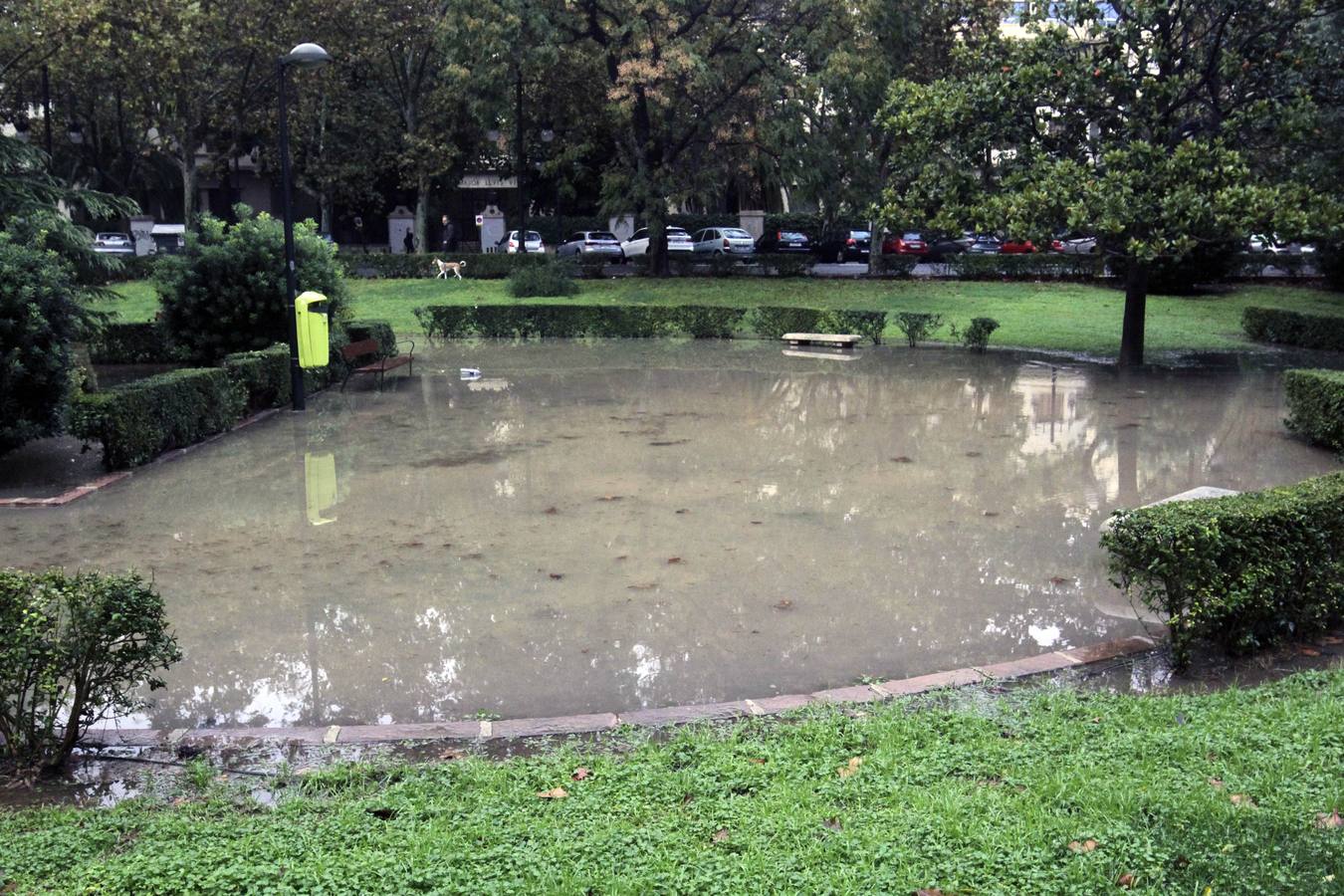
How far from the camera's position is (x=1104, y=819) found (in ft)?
13.9

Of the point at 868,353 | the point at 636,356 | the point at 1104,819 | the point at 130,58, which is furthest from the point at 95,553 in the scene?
the point at 130,58

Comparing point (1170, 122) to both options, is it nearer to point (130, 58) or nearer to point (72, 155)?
point (130, 58)

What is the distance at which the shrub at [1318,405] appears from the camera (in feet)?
41.9

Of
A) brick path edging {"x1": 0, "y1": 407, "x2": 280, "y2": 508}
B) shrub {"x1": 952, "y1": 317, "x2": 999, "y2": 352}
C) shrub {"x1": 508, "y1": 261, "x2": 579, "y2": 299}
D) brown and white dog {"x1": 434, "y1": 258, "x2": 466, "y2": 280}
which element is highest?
brown and white dog {"x1": 434, "y1": 258, "x2": 466, "y2": 280}

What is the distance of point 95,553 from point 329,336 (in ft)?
31.6

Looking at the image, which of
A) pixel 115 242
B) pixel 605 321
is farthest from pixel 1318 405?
pixel 115 242

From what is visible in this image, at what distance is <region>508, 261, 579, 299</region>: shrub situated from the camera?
29875 mm

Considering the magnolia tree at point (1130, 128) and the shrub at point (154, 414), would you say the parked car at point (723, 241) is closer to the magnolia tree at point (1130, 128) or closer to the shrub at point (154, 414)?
the magnolia tree at point (1130, 128)

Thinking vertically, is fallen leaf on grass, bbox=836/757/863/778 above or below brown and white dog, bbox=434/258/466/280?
below

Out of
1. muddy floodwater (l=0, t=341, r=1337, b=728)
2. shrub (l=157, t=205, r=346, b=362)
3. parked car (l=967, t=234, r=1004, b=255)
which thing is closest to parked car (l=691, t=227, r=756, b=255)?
parked car (l=967, t=234, r=1004, b=255)

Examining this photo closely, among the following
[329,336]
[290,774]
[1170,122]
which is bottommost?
[290,774]

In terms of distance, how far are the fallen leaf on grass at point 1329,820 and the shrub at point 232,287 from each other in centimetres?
1605

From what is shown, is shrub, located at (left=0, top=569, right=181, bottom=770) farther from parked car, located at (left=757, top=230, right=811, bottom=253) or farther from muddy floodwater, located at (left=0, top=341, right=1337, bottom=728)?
parked car, located at (left=757, top=230, right=811, bottom=253)

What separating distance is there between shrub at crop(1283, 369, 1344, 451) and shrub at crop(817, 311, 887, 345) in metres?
10.7
